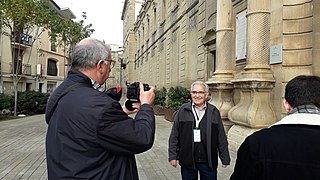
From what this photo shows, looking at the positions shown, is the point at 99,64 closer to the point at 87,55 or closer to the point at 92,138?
the point at 87,55

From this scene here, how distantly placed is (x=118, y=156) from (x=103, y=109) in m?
0.31

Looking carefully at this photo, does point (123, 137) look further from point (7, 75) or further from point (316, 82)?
point (7, 75)

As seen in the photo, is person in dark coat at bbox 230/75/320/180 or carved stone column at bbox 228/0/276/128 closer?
person in dark coat at bbox 230/75/320/180

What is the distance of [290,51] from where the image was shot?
774cm

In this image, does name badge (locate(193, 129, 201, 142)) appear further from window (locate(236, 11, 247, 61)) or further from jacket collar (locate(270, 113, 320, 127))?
window (locate(236, 11, 247, 61))

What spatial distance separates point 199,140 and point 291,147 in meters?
2.36

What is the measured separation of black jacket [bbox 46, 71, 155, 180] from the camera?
6.05ft

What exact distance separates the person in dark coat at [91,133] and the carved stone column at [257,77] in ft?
21.0

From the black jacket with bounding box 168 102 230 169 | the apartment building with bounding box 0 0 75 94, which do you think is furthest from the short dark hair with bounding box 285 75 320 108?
the apartment building with bounding box 0 0 75 94

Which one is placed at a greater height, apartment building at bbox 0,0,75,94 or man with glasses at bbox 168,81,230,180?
apartment building at bbox 0,0,75,94

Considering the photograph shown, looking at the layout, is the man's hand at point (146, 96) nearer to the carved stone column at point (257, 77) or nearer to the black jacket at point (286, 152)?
the black jacket at point (286, 152)

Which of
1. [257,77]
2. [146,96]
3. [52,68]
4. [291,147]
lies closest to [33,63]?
[52,68]

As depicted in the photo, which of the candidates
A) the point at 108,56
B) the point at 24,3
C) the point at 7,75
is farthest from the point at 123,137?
the point at 7,75

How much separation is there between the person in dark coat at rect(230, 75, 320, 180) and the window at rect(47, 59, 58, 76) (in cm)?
4212
